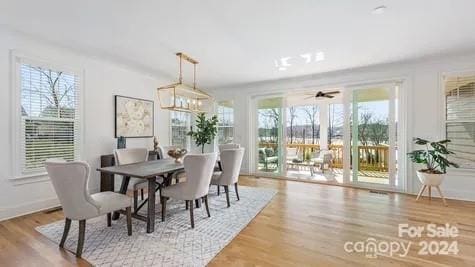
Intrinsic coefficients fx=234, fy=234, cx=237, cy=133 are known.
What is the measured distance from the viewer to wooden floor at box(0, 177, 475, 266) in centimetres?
212

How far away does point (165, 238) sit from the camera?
8.29 feet

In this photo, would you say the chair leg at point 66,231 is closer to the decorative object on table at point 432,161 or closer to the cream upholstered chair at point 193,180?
the cream upholstered chair at point 193,180

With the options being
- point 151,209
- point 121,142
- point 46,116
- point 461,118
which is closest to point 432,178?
point 461,118

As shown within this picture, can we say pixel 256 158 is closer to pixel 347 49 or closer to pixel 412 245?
pixel 347 49

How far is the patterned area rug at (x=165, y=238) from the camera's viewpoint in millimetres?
2125

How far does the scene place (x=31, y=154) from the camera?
332 cm

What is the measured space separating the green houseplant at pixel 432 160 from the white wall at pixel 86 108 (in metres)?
5.15

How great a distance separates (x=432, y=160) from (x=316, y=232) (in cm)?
273

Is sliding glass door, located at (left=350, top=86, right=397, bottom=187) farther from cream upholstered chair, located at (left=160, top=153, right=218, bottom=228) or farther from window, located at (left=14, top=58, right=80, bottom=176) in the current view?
window, located at (left=14, top=58, right=80, bottom=176)

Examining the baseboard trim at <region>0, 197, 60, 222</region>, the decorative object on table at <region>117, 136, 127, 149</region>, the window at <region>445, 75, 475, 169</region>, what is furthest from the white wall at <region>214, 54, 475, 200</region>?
the baseboard trim at <region>0, 197, 60, 222</region>

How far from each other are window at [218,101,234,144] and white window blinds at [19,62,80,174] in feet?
11.8

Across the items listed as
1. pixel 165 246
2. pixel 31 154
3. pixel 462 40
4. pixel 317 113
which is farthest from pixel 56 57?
pixel 317 113

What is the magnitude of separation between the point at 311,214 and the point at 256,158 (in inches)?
119

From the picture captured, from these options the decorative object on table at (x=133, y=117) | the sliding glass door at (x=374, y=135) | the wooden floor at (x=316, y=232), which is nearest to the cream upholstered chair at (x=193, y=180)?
the wooden floor at (x=316, y=232)
